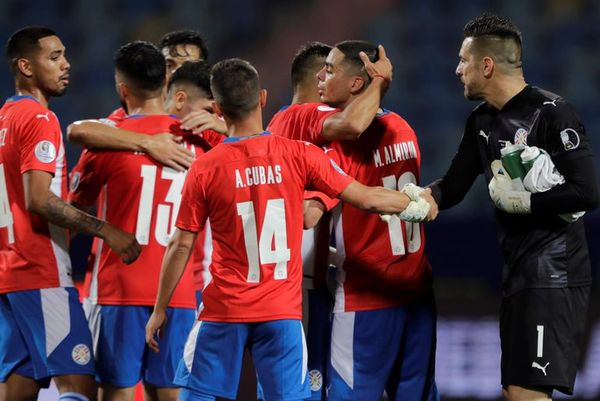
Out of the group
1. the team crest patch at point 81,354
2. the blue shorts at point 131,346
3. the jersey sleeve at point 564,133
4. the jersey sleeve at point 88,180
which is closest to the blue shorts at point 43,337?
the team crest patch at point 81,354

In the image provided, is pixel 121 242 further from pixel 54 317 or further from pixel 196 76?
pixel 196 76

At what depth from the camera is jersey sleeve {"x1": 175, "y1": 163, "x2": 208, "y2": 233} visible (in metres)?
4.55

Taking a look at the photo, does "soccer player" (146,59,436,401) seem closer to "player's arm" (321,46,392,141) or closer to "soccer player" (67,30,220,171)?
"player's arm" (321,46,392,141)

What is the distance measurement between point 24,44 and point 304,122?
4.92 feet

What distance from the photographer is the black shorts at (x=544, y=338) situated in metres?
4.55

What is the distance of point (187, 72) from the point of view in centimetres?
564

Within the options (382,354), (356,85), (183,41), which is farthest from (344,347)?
(183,41)

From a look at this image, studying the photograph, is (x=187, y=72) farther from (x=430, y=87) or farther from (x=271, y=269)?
(x=430, y=87)

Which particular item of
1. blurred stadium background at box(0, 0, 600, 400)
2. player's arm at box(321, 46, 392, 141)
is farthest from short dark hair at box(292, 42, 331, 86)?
blurred stadium background at box(0, 0, 600, 400)

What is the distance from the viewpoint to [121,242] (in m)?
5.16

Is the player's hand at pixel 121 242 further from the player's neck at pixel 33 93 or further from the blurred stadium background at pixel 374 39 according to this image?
the blurred stadium background at pixel 374 39

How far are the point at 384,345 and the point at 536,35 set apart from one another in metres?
7.11

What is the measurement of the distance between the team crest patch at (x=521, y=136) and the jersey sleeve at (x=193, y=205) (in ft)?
4.64

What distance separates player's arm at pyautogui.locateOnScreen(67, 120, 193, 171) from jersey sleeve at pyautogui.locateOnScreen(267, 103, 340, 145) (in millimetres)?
514
